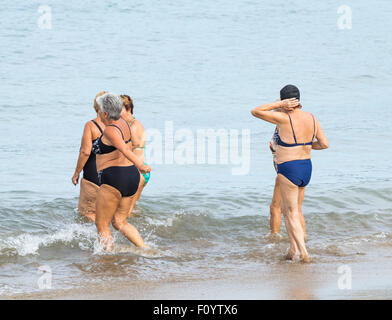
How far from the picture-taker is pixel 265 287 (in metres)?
6.04

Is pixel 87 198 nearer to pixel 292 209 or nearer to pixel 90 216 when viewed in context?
pixel 90 216

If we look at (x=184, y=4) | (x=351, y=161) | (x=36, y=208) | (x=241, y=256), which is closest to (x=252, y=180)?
(x=351, y=161)

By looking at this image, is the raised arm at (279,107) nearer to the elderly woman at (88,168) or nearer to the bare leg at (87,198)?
the elderly woman at (88,168)

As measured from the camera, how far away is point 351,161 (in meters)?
14.4

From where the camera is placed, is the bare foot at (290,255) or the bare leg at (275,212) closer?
the bare foot at (290,255)

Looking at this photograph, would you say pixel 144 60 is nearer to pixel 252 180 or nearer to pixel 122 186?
pixel 252 180

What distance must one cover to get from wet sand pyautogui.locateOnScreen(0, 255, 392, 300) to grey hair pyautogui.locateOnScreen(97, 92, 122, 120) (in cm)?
157

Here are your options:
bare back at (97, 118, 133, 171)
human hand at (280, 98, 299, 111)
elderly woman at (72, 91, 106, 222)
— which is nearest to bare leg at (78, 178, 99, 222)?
elderly woman at (72, 91, 106, 222)

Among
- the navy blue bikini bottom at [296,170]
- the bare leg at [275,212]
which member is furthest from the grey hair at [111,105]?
the bare leg at [275,212]

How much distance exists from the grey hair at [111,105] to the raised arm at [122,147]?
133 millimetres

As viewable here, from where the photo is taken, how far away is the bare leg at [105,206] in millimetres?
6812

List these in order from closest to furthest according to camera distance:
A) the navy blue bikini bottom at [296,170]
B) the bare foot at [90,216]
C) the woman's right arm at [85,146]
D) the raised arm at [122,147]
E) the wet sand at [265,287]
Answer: the wet sand at [265,287] < the raised arm at [122,147] < the navy blue bikini bottom at [296,170] < the woman's right arm at [85,146] < the bare foot at [90,216]

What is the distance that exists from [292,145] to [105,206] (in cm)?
195

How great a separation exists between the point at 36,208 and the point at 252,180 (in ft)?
14.2
